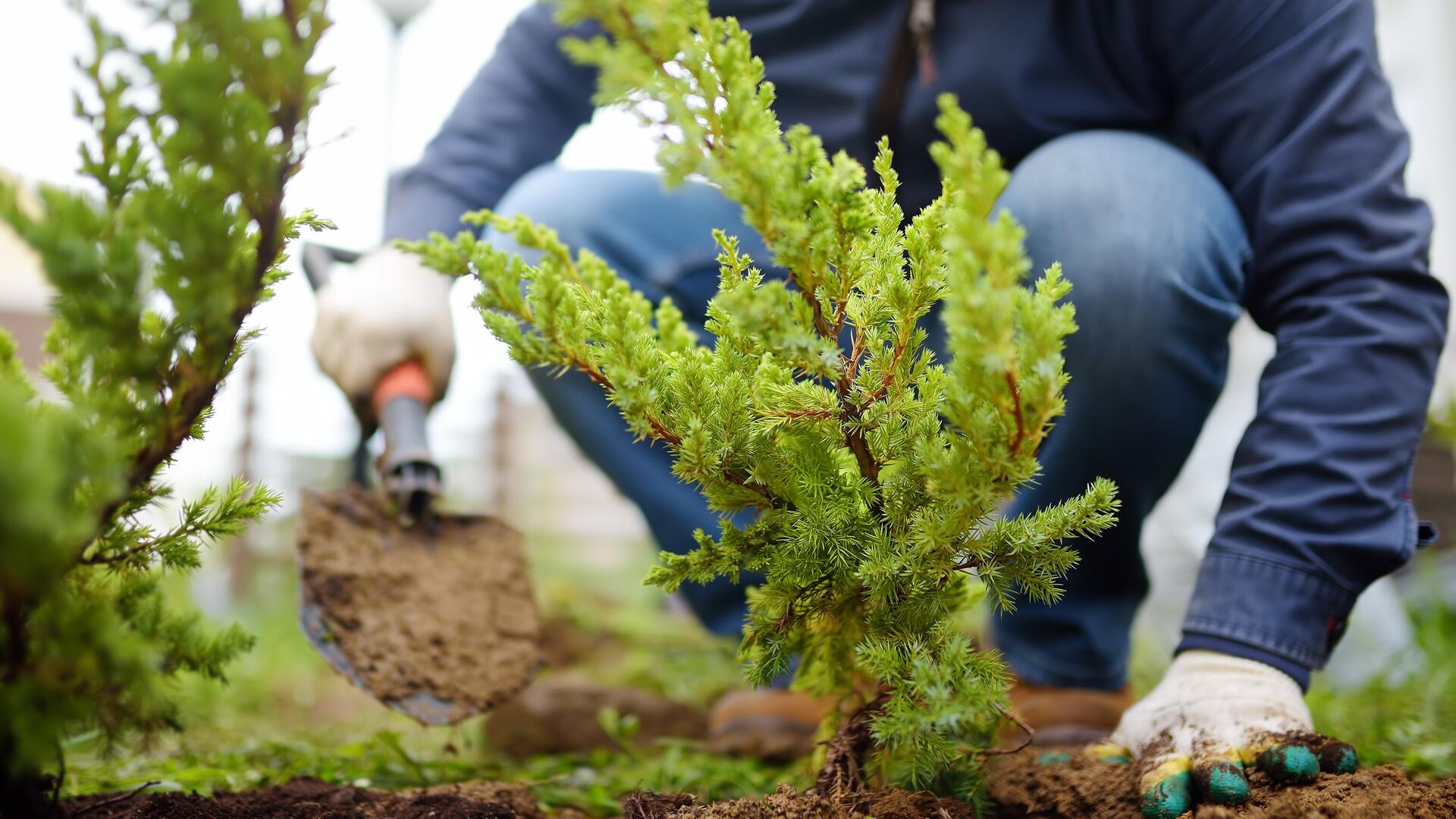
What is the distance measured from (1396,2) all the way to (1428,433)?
303cm

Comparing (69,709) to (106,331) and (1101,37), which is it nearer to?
(106,331)

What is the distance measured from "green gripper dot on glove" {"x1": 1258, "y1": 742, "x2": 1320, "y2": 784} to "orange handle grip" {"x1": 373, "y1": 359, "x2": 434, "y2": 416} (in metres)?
1.51

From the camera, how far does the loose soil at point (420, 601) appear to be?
1.66 metres

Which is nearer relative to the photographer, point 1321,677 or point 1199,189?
point 1199,189

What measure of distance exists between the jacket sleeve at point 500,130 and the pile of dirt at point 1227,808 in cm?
161

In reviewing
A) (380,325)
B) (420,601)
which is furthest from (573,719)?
(380,325)

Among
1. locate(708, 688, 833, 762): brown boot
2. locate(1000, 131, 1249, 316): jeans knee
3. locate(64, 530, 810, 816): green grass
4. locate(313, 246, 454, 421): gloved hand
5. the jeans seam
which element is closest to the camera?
the jeans seam

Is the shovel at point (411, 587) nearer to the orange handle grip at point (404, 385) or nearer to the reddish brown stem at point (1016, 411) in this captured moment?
the orange handle grip at point (404, 385)

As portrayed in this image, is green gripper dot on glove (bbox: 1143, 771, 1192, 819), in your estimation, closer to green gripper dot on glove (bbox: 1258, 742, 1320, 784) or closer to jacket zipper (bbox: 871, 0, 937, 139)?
green gripper dot on glove (bbox: 1258, 742, 1320, 784)

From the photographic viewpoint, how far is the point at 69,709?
0.78 metres

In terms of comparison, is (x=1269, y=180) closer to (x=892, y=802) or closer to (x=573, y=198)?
(x=892, y=802)

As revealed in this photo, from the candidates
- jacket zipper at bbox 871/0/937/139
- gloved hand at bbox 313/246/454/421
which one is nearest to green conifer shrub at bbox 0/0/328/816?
gloved hand at bbox 313/246/454/421

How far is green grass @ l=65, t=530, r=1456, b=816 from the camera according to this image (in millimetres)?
1566

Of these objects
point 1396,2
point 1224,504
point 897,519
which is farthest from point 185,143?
point 1396,2
